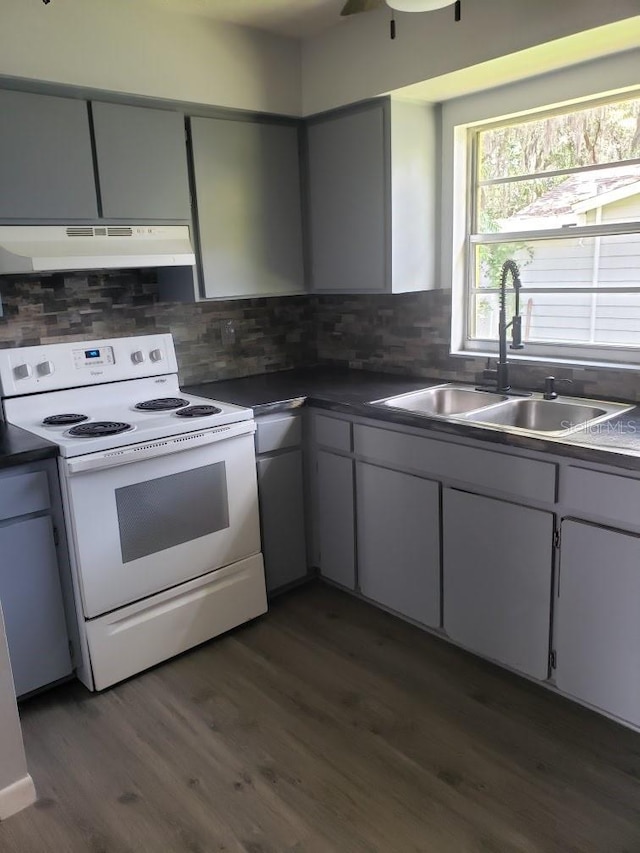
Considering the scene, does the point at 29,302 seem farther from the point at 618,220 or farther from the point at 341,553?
the point at 618,220

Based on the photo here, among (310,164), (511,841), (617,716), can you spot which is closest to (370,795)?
(511,841)

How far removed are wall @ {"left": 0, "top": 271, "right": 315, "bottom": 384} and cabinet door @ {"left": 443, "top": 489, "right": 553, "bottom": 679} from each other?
4.63 feet

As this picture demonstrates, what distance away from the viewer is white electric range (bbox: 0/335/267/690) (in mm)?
2244

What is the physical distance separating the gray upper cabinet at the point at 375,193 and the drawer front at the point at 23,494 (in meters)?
1.55

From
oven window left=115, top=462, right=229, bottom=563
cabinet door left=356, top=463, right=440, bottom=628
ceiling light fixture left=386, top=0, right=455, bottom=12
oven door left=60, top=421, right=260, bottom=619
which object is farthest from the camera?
cabinet door left=356, top=463, right=440, bottom=628

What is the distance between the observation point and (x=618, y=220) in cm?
248

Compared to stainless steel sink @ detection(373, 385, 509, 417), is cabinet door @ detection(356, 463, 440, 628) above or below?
below

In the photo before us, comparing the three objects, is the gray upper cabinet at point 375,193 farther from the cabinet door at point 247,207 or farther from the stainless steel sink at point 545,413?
the stainless steel sink at point 545,413

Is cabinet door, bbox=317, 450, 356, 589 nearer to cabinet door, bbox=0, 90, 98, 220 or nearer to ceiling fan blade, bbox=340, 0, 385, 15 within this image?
cabinet door, bbox=0, 90, 98, 220

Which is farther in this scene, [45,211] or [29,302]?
[29,302]

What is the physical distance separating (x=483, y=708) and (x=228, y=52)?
2690 mm

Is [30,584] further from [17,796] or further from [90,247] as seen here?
[90,247]

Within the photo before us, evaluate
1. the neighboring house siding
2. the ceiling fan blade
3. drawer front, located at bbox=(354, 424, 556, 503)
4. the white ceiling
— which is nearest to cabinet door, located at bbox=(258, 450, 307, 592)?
drawer front, located at bbox=(354, 424, 556, 503)

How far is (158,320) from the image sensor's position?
3.00m
